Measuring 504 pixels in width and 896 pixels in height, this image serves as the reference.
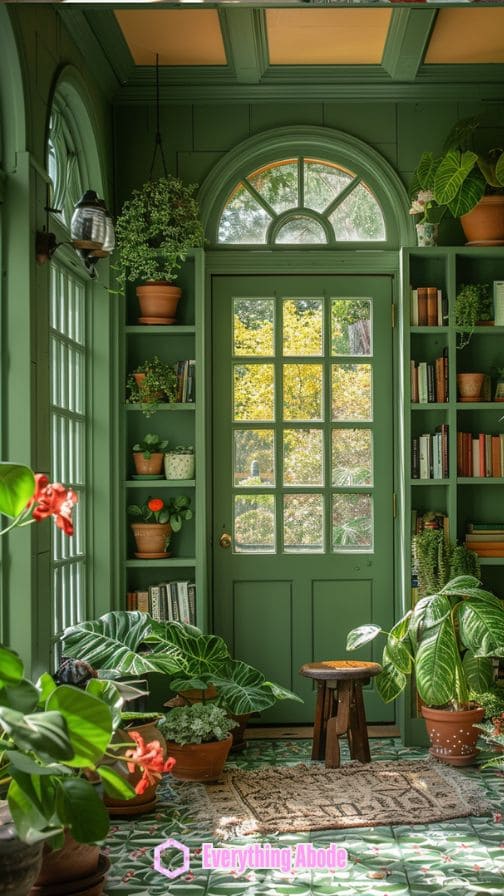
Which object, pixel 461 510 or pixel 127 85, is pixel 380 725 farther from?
pixel 127 85

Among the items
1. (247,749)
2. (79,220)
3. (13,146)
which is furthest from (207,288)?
(247,749)

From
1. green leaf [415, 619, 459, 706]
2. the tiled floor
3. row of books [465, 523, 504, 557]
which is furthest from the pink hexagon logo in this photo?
row of books [465, 523, 504, 557]

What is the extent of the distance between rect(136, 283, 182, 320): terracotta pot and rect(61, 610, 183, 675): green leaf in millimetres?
1661

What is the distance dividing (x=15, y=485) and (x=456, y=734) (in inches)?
126

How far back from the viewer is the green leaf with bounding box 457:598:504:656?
476cm

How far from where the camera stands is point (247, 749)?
17.5 ft

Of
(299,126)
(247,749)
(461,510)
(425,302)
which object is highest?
(299,126)

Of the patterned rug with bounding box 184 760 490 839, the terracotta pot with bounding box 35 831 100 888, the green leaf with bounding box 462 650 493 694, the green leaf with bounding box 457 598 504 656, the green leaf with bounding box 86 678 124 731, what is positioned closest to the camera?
the green leaf with bounding box 86 678 124 731

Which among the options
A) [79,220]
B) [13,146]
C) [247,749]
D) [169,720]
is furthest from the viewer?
[247,749]

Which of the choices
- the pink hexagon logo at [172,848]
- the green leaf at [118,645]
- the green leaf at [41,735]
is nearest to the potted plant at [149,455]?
the green leaf at [118,645]

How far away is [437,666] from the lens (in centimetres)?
486

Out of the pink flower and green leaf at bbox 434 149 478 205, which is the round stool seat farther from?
the pink flower

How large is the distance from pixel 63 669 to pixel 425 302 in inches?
110

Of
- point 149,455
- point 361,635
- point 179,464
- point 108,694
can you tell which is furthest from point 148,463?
point 108,694
